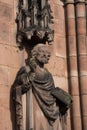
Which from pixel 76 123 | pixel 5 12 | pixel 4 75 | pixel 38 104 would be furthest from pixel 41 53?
pixel 76 123

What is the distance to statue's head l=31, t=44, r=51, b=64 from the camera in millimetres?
8219

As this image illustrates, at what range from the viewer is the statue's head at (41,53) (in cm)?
822

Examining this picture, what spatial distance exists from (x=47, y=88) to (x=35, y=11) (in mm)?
1341

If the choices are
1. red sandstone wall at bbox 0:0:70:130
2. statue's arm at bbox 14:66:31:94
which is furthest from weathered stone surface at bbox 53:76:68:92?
statue's arm at bbox 14:66:31:94

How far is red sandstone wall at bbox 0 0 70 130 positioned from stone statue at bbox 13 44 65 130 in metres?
0.20

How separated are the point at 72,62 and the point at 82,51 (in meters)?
0.27

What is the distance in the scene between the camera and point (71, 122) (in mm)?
8898

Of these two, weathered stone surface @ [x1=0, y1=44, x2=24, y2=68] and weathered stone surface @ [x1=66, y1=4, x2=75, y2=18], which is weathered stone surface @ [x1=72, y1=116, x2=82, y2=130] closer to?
weathered stone surface @ [x1=0, y1=44, x2=24, y2=68]

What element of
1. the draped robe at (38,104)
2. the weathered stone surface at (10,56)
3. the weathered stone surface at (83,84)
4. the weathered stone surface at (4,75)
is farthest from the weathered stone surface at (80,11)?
the weathered stone surface at (4,75)

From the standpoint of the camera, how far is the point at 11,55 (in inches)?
332

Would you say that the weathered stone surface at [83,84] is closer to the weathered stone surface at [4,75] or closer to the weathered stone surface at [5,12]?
the weathered stone surface at [4,75]

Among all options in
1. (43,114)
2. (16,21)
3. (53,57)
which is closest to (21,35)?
(16,21)

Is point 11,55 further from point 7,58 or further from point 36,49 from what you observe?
point 36,49

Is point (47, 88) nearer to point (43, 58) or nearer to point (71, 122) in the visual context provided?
point (43, 58)
